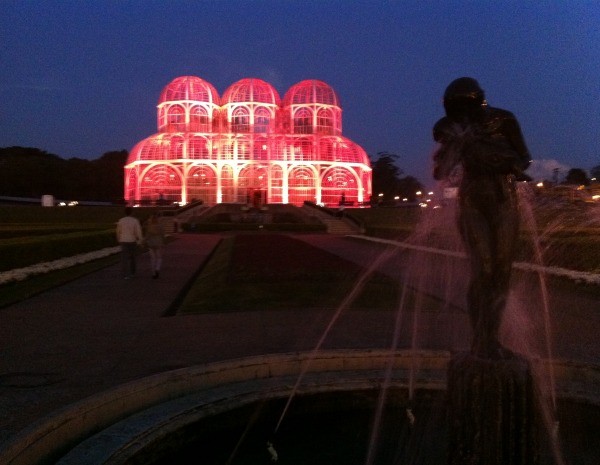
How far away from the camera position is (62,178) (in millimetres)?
80188

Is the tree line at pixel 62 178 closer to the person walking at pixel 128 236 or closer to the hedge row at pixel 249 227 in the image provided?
the hedge row at pixel 249 227

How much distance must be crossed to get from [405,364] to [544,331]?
3.29 m

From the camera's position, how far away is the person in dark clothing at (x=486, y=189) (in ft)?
11.3

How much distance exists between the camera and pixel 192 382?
5535 mm

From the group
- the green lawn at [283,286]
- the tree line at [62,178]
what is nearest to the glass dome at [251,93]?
the tree line at [62,178]

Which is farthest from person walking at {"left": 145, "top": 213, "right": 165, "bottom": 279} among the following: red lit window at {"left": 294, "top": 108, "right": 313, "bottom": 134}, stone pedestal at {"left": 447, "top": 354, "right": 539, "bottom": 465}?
red lit window at {"left": 294, "top": 108, "right": 313, "bottom": 134}

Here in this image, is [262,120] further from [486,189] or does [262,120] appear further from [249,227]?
[486,189]

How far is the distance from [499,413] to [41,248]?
1601 cm

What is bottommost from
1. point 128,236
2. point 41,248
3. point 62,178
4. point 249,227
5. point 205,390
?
point 249,227

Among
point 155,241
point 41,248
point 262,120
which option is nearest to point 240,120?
point 262,120

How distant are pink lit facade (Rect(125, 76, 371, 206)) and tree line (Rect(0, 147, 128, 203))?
17027 millimetres

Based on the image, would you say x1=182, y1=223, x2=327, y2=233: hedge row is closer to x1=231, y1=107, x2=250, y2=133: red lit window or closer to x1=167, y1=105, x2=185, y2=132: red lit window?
x1=231, y1=107, x2=250, y2=133: red lit window

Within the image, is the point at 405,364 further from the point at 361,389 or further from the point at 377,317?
the point at 377,317

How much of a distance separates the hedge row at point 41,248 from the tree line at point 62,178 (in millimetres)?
54289
